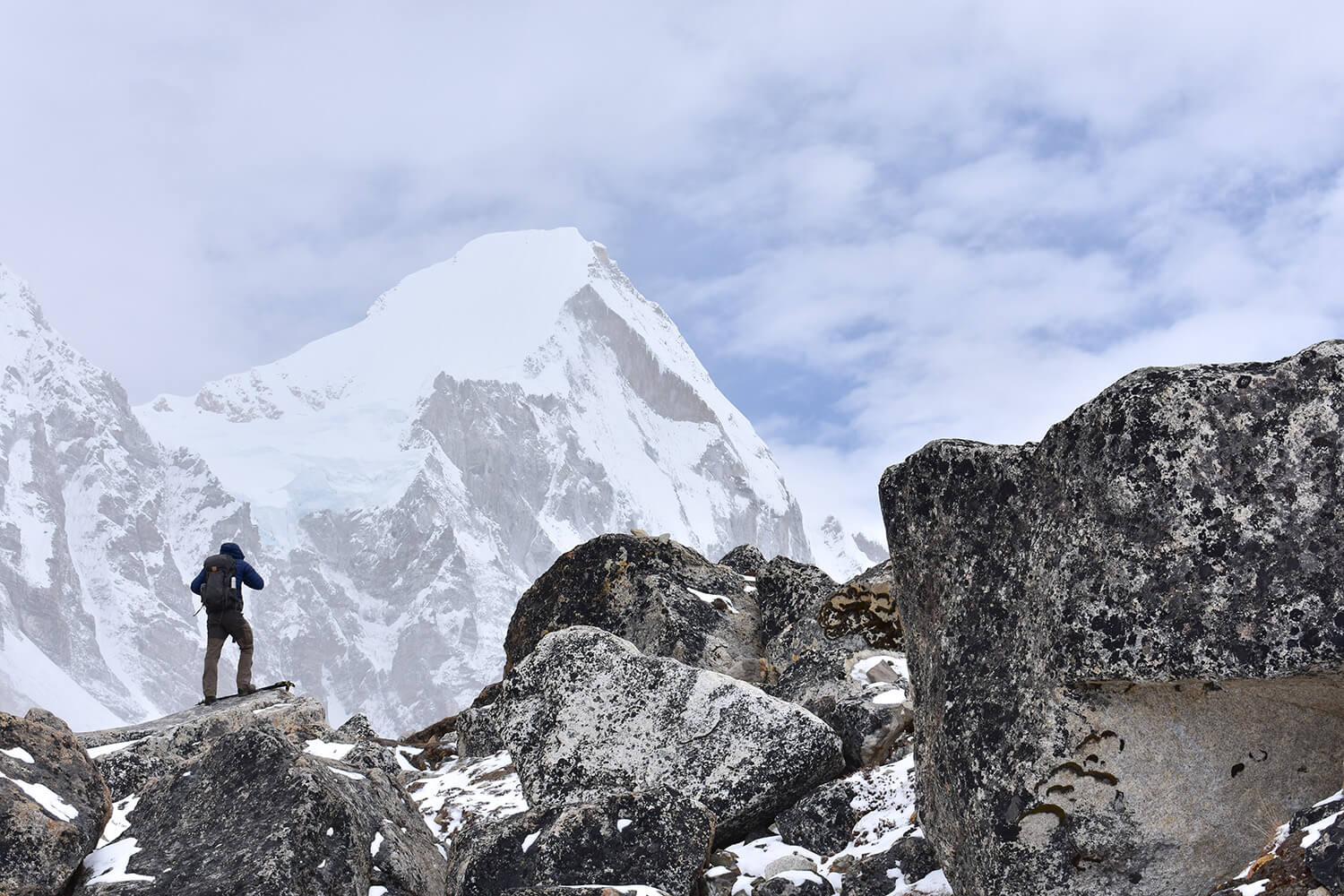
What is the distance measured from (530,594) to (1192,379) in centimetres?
1350

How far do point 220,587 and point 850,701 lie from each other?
11.4 meters

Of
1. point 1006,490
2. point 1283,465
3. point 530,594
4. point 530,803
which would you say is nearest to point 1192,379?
point 1283,465

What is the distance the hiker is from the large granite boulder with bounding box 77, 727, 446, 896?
7681mm

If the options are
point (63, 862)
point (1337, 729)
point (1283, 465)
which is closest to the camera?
point (1283, 465)

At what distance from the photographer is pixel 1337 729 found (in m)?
6.90

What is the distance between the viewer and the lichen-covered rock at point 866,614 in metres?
14.9

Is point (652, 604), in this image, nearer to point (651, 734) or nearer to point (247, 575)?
point (651, 734)

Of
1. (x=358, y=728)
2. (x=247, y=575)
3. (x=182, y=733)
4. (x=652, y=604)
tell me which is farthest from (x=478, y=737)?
(x=247, y=575)

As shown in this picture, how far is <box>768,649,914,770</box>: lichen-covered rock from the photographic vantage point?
11500 mm

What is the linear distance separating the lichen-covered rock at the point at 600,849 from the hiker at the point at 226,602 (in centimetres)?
1027

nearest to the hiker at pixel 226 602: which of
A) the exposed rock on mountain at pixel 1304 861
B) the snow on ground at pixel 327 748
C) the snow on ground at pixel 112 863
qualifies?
the snow on ground at pixel 327 748

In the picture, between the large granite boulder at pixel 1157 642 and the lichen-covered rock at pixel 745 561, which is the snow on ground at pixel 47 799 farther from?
the lichen-covered rock at pixel 745 561

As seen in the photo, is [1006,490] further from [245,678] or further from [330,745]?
[245,678]

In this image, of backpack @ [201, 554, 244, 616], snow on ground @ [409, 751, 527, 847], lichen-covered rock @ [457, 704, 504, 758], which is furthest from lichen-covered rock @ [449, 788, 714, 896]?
backpack @ [201, 554, 244, 616]
